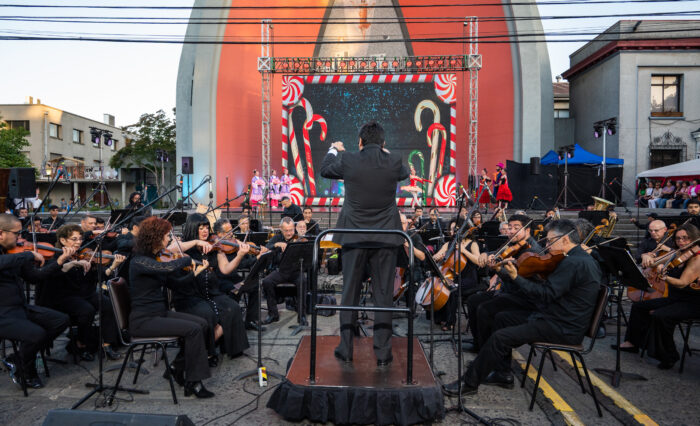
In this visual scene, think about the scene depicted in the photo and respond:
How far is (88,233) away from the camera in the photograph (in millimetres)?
6266

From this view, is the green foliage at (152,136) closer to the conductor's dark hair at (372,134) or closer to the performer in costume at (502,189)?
the performer in costume at (502,189)

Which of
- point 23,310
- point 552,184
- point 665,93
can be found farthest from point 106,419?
point 665,93

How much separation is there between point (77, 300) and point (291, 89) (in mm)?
14824

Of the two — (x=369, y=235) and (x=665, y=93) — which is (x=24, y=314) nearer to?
(x=369, y=235)

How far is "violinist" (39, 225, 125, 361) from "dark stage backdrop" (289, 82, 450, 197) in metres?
13.5

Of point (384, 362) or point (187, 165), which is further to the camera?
point (187, 165)

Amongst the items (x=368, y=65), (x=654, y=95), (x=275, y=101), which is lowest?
(x=275, y=101)

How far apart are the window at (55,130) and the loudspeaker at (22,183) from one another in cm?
3269

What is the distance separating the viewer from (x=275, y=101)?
72.1 ft

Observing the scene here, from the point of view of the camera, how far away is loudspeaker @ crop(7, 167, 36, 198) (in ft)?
37.1

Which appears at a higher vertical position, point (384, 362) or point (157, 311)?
point (157, 311)

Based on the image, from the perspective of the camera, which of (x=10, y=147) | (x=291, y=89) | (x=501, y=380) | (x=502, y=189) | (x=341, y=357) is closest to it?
(x=341, y=357)

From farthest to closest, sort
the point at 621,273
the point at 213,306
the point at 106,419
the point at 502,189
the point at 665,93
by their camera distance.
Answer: the point at 665,93 < the point at 502,189 < the point at 213,306 < the point at 621,273 < the point at 106,419

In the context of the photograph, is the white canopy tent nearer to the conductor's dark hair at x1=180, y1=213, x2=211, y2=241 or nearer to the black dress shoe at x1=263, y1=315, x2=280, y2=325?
→ the black dress shoe at x1=263, y1=315, x2=280, y2=325
